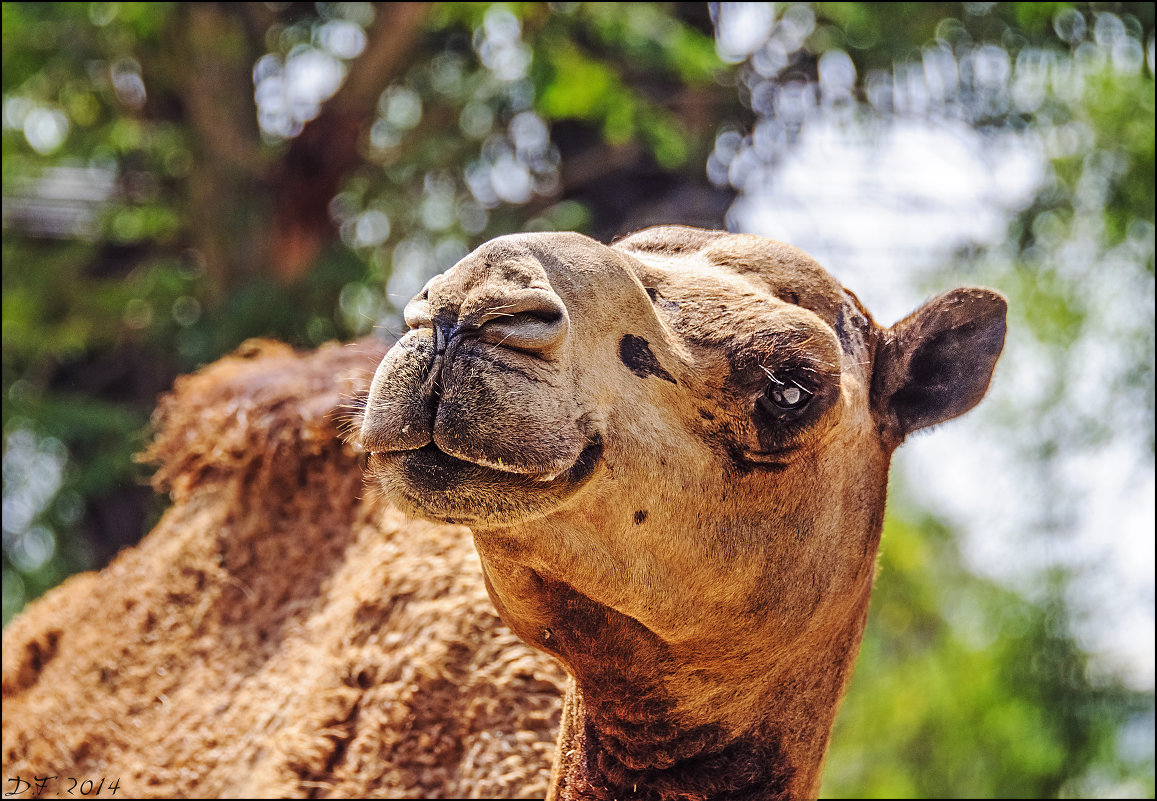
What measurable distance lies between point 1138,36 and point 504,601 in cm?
932

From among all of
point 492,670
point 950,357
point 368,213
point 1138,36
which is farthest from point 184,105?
point 950,357

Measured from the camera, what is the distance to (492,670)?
3.38 metres

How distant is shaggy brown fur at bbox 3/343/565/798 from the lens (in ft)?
11.1

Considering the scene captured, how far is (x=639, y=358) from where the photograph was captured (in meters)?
2.26

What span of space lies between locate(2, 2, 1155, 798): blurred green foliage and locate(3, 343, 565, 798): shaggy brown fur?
5.36 metres

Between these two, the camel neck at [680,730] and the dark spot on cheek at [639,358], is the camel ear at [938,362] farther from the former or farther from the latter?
the dark spot on cheek at [639,358]

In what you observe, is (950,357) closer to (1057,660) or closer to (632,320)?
(632,320)

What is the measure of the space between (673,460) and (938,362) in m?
0.84

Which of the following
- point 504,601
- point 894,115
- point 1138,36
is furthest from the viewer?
point 894,115

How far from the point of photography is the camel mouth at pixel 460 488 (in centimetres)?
201

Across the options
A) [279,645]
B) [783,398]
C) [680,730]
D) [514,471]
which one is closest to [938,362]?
[783,398]

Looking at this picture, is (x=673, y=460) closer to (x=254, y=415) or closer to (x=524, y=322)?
(x=524, y=322)

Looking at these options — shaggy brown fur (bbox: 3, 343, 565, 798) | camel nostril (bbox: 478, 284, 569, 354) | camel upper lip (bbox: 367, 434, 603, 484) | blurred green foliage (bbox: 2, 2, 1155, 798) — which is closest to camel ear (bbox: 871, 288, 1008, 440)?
camel upper lip (bbox: 367, 434, 603, 484)

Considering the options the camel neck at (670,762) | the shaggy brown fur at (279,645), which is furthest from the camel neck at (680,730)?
the shaggy brown fur at (279,645)
